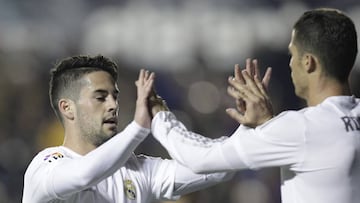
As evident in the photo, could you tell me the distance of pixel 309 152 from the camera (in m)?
3.58

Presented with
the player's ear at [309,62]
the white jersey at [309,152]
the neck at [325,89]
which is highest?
the player's ear at [309,62]

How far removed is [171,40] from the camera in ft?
30.0

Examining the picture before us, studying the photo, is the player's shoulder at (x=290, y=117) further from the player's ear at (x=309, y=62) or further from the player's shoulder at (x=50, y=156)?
the player's shoulder at (x=50, y=156)

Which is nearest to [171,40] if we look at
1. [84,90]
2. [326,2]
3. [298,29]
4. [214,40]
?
[214,40]

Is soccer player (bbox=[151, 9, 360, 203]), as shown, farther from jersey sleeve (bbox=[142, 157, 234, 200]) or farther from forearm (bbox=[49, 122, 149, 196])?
jersey sleeve (bbox=[142, 157, 234, 200])

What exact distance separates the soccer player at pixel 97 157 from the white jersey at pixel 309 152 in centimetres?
49

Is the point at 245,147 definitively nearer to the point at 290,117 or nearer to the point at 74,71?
the point at 290,117

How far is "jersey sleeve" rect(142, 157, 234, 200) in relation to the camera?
Answer: 4.49 m

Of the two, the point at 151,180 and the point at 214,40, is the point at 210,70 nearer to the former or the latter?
the point at 214,40

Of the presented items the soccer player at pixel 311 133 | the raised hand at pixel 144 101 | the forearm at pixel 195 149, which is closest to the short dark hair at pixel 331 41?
the soccer player at pixel 311 133

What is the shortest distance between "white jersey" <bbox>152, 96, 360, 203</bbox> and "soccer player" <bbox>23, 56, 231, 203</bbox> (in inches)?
19.4

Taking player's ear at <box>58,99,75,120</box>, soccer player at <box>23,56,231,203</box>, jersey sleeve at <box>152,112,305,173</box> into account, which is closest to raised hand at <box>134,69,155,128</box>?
soccer player at <box>23,56,231,203</box>

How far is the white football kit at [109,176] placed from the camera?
157 inches

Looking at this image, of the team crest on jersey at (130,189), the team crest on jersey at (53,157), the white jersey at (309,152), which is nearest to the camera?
the white jersey at (309,152)
